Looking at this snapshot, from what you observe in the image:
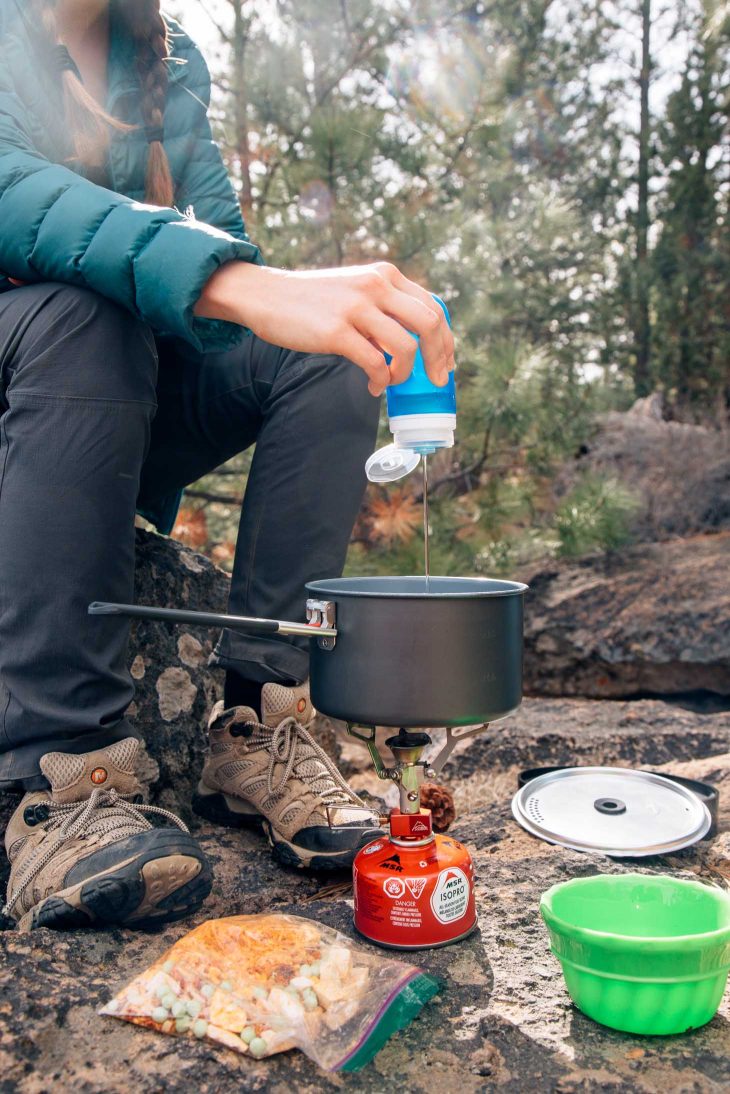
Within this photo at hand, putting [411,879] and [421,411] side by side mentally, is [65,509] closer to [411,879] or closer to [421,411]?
[421,411]

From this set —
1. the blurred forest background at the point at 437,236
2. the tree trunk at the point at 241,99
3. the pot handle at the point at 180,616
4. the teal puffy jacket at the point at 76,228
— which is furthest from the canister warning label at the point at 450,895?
the tree trunk at the point at 241,99

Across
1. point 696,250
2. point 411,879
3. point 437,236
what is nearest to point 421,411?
point 411,879

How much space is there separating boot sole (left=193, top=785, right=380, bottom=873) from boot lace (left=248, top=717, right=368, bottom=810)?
0.26 ft

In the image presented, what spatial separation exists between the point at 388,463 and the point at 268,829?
64cm

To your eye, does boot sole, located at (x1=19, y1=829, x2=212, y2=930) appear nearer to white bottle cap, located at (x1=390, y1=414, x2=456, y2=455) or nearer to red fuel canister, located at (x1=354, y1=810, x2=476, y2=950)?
red fuel canister, located at (x1=354, y1=810, x2=476, y2=950)

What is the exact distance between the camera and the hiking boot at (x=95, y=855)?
1078mm

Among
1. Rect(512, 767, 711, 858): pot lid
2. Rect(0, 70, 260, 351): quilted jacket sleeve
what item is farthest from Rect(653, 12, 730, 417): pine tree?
Rect(0, 70, 260, 351): quilted jacket sleeve

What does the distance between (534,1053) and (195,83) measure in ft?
5.70

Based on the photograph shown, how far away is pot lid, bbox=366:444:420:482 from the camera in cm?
147

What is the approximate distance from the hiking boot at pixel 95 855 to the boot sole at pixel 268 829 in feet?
0.82

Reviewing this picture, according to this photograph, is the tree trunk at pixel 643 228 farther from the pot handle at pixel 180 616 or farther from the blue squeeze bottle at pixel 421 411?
the pot handle at pixel 180 616

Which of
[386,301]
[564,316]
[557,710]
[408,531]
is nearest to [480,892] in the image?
[386,301]

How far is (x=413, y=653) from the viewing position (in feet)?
3.62

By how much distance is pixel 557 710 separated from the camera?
2.76 m
